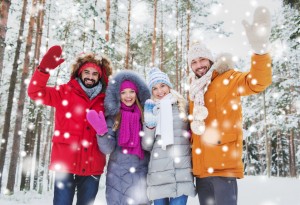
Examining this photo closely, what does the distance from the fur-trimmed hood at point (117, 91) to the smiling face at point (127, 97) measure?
84mm

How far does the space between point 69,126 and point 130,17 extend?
15858 mm

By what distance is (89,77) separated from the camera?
172 inches

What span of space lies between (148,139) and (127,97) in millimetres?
687

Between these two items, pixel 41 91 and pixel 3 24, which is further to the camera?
pixel 3 24

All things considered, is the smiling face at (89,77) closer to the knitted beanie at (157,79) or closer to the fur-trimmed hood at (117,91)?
the fur-trimmed hood at (117,91)

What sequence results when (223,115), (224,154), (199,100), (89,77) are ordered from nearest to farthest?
(224,154)
(223,115)
(199,100)
(89,77)

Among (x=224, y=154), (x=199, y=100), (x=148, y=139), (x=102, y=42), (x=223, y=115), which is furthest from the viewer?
(x=102, y=42)

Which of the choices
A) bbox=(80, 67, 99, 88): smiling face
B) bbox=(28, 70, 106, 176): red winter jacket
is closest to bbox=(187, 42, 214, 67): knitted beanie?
bbox=(80, 67, 99, 88): smiling face

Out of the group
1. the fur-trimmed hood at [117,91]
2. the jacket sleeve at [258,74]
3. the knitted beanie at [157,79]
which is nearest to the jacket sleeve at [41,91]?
the fur-trimmed hood at [117,91]

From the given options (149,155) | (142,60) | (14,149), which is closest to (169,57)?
(142,60)

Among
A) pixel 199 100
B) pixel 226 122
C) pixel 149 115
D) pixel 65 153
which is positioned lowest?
pixel 65 153

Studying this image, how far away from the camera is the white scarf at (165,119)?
3.98m

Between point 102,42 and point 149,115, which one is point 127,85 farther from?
point 102,42

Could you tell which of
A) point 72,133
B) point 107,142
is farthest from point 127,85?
point 72,133
